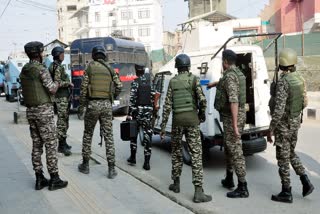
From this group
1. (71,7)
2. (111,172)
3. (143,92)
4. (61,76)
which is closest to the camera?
(111,172)

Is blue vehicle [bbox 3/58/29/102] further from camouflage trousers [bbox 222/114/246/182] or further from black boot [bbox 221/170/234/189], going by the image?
camouflage trousers [bbox 222/114/246/182]

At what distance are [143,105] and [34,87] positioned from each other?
7.50ft

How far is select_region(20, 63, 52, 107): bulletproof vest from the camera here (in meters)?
5.15

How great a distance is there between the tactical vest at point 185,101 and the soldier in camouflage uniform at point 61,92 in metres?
2.78

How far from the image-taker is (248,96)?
7188 mm

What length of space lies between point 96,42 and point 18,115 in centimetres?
406

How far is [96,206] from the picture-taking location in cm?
482

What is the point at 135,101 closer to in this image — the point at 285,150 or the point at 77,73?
the point at 285,150

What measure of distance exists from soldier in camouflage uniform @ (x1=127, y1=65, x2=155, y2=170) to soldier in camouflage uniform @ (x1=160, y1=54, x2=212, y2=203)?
1.67 meters

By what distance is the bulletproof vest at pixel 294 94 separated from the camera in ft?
16.6

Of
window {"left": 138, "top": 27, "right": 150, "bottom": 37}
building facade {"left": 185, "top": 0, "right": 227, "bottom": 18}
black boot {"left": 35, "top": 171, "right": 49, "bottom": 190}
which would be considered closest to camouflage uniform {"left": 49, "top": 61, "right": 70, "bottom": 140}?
black boot {"left": 35, "top": 171, "right": 49, "bottom": 190}

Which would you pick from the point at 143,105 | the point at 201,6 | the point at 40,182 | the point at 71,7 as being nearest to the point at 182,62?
the point at 143,105

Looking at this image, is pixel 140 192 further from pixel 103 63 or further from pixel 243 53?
pixel 243 53

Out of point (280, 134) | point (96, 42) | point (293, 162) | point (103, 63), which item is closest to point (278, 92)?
point (280, 134)
